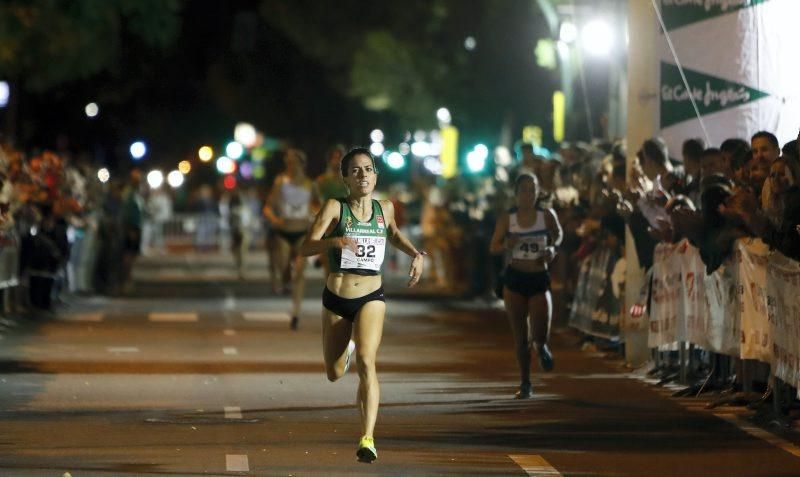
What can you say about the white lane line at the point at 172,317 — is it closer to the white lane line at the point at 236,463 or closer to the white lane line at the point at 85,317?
the white lane line at the point at 85,317

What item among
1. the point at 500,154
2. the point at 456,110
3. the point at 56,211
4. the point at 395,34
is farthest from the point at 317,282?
the point at 395,34

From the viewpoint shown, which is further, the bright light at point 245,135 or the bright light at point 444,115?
the bright light at point 245,135

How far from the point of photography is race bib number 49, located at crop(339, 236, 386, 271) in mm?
12070

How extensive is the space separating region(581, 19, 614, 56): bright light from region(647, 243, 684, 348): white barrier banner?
33.9 ft

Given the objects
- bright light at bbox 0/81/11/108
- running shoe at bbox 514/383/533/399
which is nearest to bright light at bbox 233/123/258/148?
bright light at bbox 0/81/11/108

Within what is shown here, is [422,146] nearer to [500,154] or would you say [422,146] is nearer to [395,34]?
[395,34]

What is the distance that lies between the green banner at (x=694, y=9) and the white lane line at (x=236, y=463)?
835 centimetres

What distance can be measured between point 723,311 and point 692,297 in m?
0.83

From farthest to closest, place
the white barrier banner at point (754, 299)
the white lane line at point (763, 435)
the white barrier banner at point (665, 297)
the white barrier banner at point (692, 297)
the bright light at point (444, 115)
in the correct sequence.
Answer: the bright light at point (444, 115) < the white barrier banner at point (665, 297) < the white barrier banner at point (692, 297) < the white barrier banner at point (754, 299) < the white lane line at point (763, 435)

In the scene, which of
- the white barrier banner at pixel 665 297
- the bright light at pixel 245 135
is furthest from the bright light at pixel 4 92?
the white barrier banner at pixel 665 297

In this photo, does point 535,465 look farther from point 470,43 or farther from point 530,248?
point 470,43

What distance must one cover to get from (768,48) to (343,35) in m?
41.7

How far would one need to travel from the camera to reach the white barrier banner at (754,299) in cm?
1418

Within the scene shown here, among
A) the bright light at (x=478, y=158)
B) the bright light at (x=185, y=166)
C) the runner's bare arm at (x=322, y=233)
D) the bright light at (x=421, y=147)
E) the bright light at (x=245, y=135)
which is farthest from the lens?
the bright light at (x=185, y=166)
